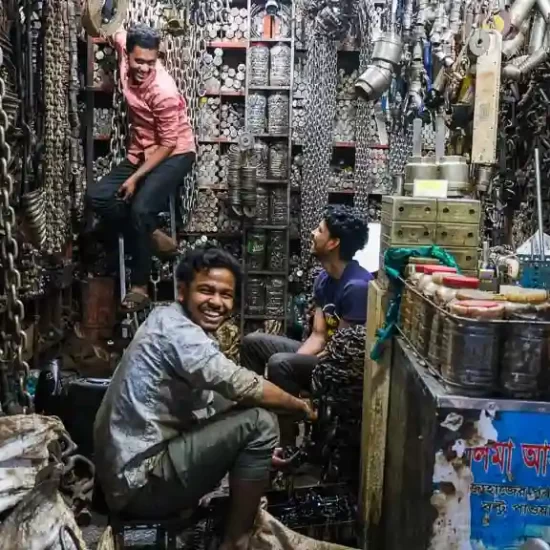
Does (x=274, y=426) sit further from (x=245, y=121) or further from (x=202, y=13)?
(x=202, y=13)

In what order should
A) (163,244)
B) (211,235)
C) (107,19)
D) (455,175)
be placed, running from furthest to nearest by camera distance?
(211,235) < (163,244) < (107,19) < (455,175)

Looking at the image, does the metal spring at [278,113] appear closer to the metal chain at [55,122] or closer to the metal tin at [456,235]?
the metal chain at [55,122]

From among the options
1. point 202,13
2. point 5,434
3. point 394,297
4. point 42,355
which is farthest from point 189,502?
point 202,13

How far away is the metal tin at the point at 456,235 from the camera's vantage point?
2391mm

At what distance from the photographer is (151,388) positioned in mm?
2301

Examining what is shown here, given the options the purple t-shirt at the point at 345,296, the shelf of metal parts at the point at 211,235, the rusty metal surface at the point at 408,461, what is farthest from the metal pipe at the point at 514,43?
the shelf of metal parts at the point at 211,235

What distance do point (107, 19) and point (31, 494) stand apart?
11.8ft

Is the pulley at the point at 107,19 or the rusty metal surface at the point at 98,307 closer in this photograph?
the pulley at the point at 107,19

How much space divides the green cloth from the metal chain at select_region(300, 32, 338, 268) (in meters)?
3.30

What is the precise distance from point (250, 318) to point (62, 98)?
2193 millimetres

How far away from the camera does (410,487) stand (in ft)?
6.26

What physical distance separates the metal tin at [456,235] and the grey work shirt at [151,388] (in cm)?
72

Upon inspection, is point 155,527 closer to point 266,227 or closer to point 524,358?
point 524,358

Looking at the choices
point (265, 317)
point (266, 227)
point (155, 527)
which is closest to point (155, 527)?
point (155, 527)
